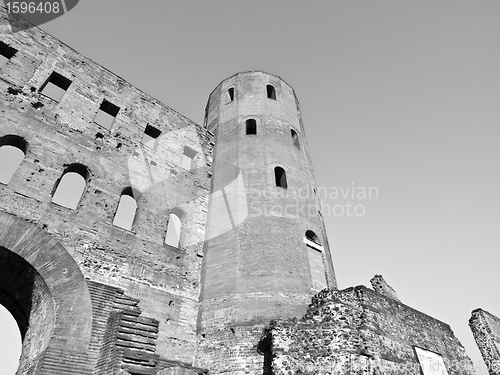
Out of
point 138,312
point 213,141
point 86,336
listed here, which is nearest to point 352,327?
point 138,312

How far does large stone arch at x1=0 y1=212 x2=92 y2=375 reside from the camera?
6.18m

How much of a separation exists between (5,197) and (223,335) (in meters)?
5.69

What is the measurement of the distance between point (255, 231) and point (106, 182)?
4.27 m

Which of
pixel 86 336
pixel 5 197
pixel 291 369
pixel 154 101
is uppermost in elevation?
pixel 154 101

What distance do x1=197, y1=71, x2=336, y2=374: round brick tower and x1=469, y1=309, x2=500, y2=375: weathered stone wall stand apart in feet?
19.0

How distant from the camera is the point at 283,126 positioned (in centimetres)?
1388

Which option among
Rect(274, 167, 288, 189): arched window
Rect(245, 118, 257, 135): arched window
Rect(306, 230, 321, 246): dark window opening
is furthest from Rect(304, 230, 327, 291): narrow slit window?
Rect(245, 118, 257, 135): arched window

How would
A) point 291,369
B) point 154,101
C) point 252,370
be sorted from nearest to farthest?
point 291,369 < point 252,370 < point 154,101

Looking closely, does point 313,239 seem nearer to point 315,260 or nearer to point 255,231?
point 315,260

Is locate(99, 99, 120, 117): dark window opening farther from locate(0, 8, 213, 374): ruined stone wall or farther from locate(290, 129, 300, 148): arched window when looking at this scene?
locate(290, 129, 300, 148): arched window

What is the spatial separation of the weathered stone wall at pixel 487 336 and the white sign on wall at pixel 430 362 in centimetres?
517

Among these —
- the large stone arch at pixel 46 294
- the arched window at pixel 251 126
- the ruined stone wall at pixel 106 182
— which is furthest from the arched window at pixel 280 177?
the large stone arch at pixel 46 294

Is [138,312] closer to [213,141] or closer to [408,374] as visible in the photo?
[408,374]

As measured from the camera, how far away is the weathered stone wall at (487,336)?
1163 centimetres
